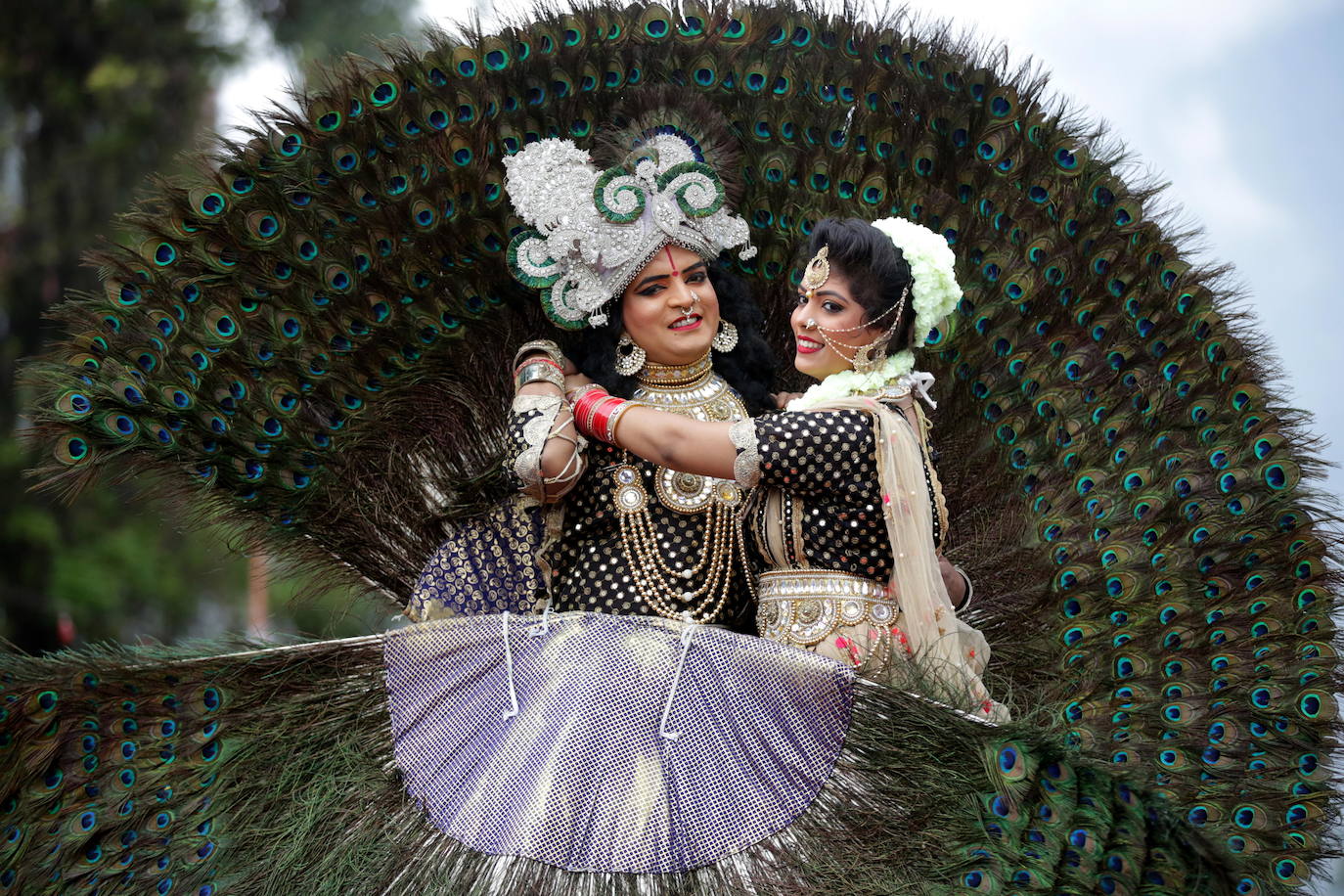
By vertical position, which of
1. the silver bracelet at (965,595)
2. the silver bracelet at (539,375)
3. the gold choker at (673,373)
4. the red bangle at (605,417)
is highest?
the gold choker at (673,373)

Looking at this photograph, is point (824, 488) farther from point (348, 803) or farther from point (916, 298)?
point (348, 803)

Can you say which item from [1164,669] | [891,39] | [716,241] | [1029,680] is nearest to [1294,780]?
[1164,669]

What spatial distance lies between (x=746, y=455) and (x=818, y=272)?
2.00ft

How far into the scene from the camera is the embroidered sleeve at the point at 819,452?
3684 millimetres

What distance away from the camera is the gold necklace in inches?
164

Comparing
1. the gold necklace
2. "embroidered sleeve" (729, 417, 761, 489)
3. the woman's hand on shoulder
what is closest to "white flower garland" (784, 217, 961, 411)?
"embroidered sleeve" (729, 417, 761, 489)

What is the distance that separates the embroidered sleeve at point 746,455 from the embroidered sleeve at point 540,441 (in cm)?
63

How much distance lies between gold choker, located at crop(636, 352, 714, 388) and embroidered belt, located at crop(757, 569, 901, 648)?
0.78 metres

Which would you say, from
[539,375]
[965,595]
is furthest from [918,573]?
[539,375]

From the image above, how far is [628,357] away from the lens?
14.3 feet

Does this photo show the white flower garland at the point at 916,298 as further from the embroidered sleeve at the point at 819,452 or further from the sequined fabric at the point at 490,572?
the sequined fabric at the point at 490,572

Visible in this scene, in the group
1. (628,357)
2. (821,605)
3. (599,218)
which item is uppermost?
(599,218)

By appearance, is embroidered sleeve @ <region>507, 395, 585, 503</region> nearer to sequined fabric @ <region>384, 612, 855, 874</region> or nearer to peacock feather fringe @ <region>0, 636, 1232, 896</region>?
sequined fabric @ <region>384, 612, 855, 874</region>

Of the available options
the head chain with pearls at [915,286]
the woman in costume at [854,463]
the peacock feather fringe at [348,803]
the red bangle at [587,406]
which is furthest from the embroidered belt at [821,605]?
the red bangle at [587,406]
